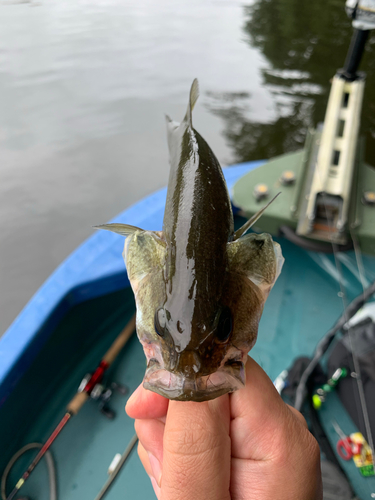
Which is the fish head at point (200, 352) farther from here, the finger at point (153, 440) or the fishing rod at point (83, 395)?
the fishing rod at point (83, 395)

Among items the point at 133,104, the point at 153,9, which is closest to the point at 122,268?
the point at 133,104

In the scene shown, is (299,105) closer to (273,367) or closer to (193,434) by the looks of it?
(273,367)

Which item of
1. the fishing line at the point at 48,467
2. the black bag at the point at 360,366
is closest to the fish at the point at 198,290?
the black bag at the point at 360,366

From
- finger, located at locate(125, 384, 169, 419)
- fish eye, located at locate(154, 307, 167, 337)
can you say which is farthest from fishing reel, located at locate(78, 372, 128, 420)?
fish eye, located at locate(154, 307, 167, 337)

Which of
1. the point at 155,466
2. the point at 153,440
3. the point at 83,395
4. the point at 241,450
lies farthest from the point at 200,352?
the point at 83,395

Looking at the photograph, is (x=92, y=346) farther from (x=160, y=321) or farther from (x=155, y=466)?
(x=160, y=321)

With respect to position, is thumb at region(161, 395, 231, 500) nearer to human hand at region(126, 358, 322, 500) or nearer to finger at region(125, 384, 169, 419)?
human hand at region(126, 358, 322, 500)

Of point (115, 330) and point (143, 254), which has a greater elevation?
point (143, 254)
